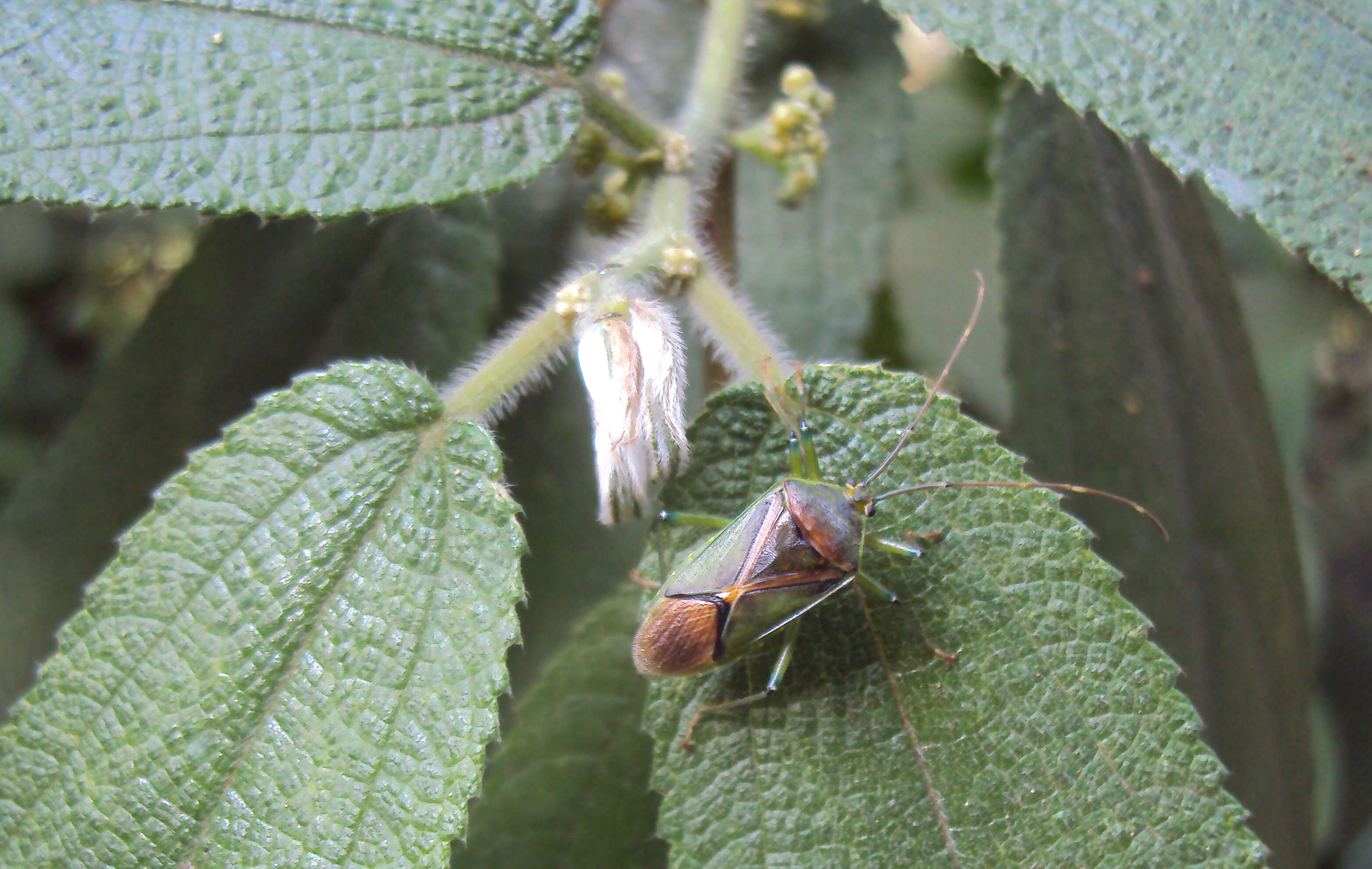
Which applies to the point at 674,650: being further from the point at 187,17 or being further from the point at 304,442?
the point at 187,17

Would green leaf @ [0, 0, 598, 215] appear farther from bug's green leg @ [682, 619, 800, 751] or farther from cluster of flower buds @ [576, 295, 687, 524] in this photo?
bug's green leg @ [682, 619, 800, 751]

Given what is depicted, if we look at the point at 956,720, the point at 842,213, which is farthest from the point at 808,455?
the point at 842,213

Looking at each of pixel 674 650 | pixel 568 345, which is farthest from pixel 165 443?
pixel 674 650

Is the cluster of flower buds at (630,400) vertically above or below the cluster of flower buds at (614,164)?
below

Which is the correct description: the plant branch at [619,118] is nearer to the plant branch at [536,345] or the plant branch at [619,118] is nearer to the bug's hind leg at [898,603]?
the plant branch at [536,345]

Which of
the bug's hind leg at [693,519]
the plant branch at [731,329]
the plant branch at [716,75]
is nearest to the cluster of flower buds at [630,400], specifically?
the bug's hind leg at [693,519]
